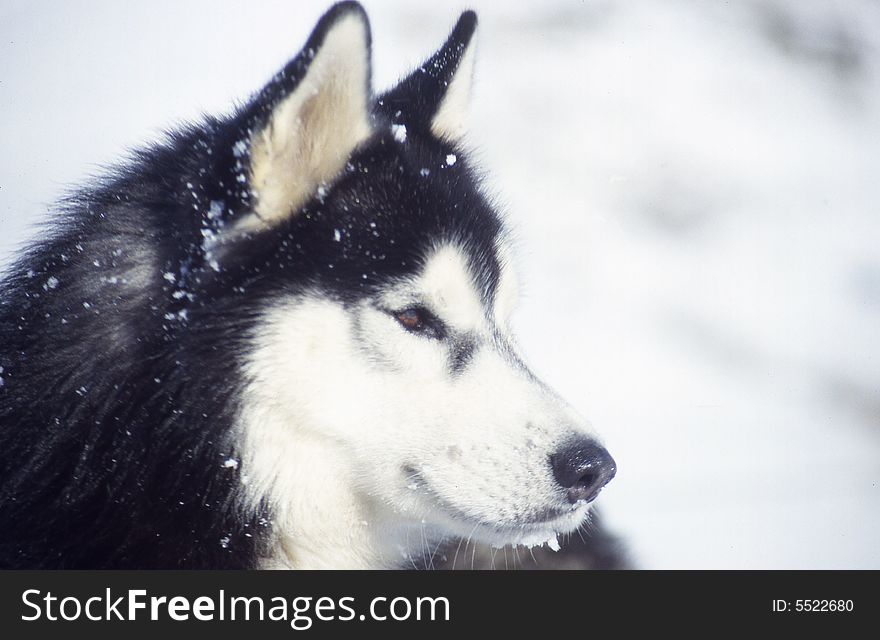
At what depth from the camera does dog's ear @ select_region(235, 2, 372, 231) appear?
1357 mm

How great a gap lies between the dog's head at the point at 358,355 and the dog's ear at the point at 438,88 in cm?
26

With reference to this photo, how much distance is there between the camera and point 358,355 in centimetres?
144

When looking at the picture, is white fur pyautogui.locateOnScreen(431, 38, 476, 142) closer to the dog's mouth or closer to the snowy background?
the snowy background

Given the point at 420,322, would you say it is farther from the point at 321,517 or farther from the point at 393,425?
the point at 321,517

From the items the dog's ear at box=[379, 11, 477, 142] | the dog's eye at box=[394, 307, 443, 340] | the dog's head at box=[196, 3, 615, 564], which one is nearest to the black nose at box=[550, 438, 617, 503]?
the dog's head at box=[196, 3, 615, 564]

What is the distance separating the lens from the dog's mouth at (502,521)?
1.47m

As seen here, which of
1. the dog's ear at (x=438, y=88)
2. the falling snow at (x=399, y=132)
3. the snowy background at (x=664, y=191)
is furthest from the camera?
the snowy background at (x=664, y=191)

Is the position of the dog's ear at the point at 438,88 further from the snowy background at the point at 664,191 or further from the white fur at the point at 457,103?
the snowy background at the point at 664,191

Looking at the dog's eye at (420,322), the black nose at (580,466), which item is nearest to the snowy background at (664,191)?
the dog's eye at (420,322)

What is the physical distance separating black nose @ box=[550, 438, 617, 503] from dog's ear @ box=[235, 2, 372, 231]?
69cm

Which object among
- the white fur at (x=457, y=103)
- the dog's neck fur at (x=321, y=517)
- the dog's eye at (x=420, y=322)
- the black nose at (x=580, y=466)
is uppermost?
the white fur at (x=457, y=103)

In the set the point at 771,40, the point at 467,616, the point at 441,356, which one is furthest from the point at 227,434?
the point at 771,40

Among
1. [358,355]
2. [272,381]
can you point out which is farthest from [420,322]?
[272,381]

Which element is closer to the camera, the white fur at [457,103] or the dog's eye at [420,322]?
the dog's eye at [420,322]
